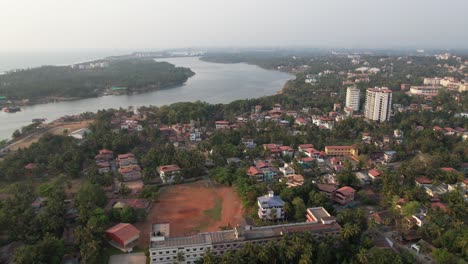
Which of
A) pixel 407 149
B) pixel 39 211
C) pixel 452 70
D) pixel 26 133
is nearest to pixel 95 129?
pixel 26 133

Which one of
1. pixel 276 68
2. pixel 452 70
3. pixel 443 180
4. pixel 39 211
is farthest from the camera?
pixel 276 68

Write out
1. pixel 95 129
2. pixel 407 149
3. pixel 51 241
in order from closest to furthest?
pixel 51 241, pixel 407 149, pixel 95 129

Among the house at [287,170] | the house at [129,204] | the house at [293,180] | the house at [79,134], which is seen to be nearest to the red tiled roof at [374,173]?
the house at [293,180]

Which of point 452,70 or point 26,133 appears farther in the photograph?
point 452,70

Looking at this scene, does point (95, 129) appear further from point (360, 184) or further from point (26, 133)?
point (360, 184)

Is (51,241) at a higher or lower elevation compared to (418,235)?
higher
